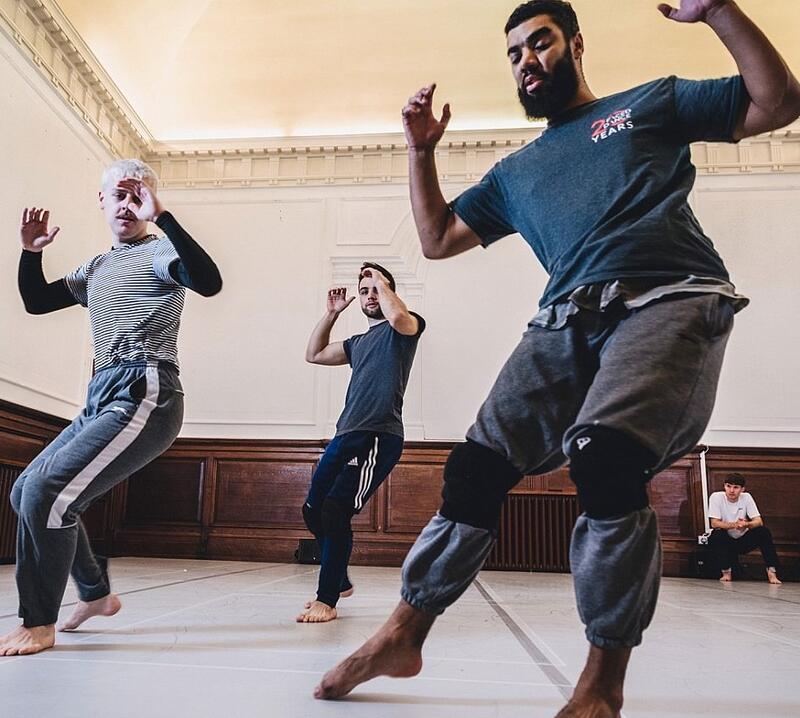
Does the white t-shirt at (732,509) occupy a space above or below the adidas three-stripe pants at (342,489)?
below

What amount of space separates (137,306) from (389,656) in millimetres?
1101

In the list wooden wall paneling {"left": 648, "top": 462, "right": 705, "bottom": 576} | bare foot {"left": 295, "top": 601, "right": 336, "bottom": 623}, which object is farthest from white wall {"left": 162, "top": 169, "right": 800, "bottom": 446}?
bare foot {"left": 295, "top": 601, "right": 336, "bottom": 623}

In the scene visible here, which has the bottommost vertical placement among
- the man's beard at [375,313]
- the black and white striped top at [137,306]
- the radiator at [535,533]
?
the radiator at [535,533]

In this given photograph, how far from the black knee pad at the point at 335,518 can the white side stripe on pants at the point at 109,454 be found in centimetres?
88

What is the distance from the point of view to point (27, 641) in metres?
1.63

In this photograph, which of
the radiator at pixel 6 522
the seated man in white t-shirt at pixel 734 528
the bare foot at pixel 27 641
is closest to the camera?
the bare foot at pixel 27 641

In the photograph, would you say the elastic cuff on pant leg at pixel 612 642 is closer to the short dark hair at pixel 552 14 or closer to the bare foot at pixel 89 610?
the short dark hair at pixel 552 14

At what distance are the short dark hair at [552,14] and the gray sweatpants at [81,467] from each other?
3.76ft

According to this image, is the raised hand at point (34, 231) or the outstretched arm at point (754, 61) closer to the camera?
the outstretched arm at point (754, 61)

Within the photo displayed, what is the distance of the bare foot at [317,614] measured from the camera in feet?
7.57

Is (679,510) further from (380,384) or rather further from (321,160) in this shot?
(321,160)

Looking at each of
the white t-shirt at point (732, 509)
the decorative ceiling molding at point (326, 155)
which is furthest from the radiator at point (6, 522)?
the white t-shirt at point (732, 509)

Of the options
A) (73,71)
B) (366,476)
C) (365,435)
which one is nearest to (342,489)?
(366,476)

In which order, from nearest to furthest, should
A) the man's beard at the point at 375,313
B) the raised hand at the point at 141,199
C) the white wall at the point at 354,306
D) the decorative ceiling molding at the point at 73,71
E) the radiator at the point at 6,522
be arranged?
the raised hand at the point at 141,199 < the man's beard at the point at 375,313 < the radiator at the point at 6,522 < the decorative ceiling molding at the point at 73,71 < the white wall at the point at 354,306
